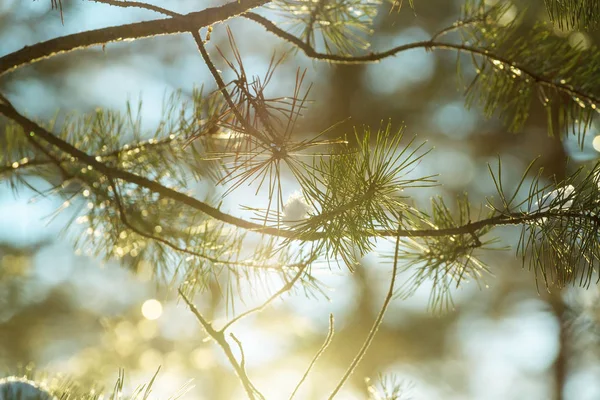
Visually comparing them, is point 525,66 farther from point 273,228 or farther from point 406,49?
point 273,228

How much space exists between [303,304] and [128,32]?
8.07ft

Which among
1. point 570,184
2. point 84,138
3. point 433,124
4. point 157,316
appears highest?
point 433,124

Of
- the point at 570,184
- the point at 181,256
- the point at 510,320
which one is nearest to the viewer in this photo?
the point at 570,184

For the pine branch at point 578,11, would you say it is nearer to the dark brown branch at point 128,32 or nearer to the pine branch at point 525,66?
the pine branch at point 525,66

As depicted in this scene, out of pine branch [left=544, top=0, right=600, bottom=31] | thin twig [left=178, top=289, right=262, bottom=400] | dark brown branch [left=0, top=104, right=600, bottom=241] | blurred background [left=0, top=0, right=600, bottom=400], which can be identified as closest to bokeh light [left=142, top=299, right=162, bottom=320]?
blurred background [left=0, top=0, right=600, bottom=400]

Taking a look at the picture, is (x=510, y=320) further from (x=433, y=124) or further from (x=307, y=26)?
(x=307, y=26)

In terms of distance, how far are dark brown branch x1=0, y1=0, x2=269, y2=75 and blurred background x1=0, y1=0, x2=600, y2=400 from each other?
2403mm

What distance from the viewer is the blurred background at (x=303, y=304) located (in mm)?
3023

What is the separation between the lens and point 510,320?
122 inches

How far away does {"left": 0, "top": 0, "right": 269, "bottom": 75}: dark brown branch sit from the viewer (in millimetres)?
550

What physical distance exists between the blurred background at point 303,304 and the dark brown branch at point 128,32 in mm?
2403

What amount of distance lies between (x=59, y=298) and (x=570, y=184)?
356cm

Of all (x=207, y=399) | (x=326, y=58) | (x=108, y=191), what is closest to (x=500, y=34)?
(x=326, y=58)

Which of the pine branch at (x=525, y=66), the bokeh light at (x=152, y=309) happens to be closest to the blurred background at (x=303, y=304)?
the bokeh light at (x=152, y=309)
